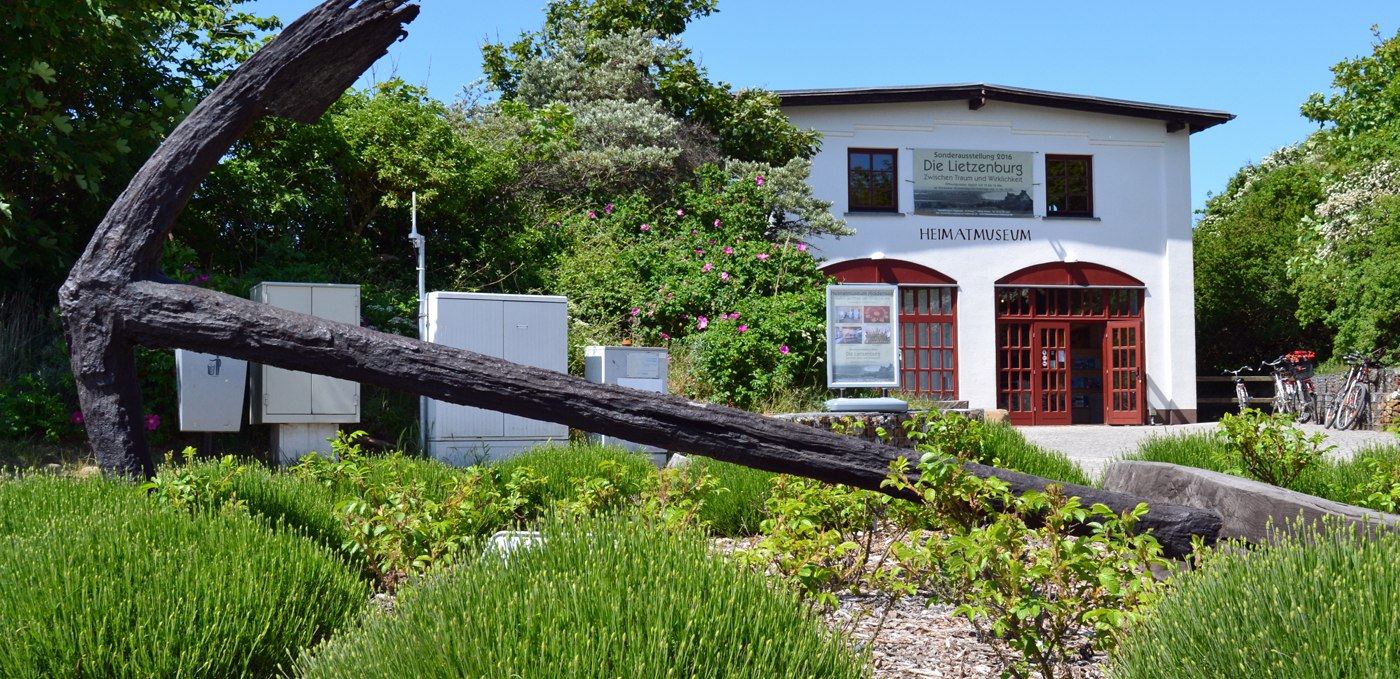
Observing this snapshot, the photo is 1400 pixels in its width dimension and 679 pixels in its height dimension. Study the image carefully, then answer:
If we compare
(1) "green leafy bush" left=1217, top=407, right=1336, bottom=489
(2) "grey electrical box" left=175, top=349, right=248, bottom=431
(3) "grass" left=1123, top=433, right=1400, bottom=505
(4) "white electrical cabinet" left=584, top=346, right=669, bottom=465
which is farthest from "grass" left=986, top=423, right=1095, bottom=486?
(2) "grey electrical box" left=175, top=349, right=248, bottom=431

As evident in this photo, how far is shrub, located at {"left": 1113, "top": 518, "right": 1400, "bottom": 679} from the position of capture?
247 centimetres

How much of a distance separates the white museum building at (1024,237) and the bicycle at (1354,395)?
119 inches

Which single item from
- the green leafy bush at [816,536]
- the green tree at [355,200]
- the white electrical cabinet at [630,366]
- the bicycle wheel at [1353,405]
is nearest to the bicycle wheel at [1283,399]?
the bicycle wheel at [1353,405]

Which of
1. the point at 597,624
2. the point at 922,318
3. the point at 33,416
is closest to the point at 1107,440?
the point at 922,318

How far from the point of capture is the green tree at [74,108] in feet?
30.6

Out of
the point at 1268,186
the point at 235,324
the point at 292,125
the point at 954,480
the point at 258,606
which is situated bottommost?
the point at 258,606

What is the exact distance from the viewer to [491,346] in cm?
1002

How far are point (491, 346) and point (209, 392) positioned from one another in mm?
2377

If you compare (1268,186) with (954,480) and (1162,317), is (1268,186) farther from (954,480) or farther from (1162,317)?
(954,480)

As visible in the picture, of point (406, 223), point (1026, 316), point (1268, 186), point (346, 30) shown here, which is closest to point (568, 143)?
point (406, 223)

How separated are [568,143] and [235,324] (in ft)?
36.9

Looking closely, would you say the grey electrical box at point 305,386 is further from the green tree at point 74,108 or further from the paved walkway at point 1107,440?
the paved walkway at point 1107,440

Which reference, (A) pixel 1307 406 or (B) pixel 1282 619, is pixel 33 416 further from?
(A) pixel 1307 406

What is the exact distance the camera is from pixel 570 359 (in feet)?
40.2
